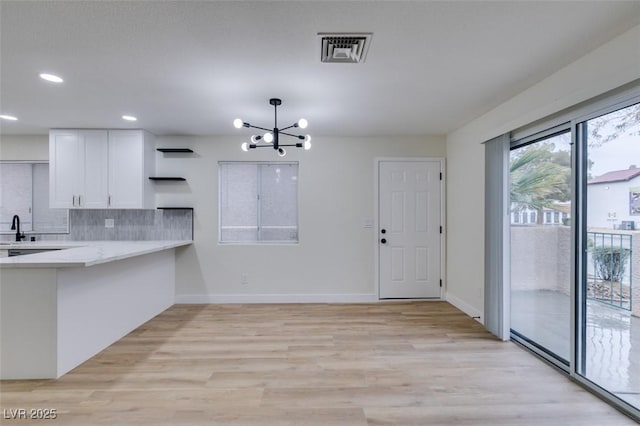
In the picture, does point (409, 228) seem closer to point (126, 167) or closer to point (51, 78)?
point (126, 167)

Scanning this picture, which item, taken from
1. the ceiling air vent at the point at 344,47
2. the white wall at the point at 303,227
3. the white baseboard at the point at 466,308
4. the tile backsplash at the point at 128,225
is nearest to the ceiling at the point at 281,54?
the ceiling air vent at the point at 344,47

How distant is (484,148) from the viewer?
3.54m

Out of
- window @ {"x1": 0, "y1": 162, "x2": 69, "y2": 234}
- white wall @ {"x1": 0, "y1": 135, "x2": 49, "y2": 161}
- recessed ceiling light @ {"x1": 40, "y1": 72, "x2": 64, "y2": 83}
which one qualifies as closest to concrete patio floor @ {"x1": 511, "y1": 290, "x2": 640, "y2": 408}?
recessed ceiling light @ {"x1": 40, "y1": 72, "x2": 64, "y2": 83}

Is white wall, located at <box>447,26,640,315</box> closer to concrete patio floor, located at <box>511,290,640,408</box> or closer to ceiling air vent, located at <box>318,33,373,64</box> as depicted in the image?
concrete patio floor, located at <box>511,290,640,408</box>

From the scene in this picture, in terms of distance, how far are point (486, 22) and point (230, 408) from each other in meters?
2.98

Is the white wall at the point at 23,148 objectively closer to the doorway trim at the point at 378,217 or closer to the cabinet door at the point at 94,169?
the cabinet door at the point at 94,169

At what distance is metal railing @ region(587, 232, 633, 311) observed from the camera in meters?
2.09

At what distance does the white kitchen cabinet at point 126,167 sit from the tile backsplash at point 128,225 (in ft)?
1.12

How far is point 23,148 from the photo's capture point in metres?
4.52

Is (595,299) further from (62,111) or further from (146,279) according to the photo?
(62,111)

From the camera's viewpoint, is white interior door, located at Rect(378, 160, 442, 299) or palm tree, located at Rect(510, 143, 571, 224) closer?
palm tree, located at Rect(510, 143, 571, 224)

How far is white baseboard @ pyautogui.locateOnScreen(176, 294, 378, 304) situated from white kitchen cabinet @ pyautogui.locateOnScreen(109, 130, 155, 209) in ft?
5.13

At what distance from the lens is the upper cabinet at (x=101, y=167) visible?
4141mm

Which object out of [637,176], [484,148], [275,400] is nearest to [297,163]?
[484,148]
